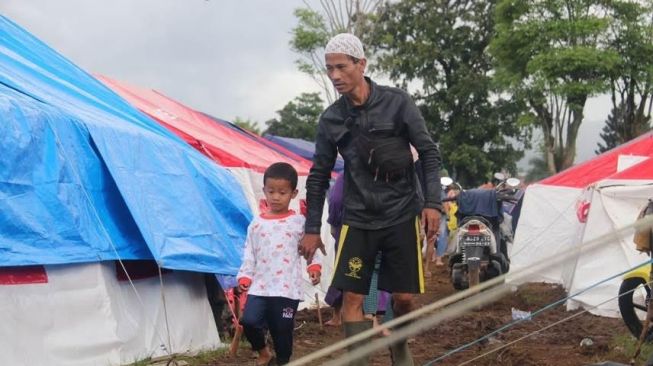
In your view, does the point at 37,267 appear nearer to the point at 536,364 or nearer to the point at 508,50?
the point at 536,364

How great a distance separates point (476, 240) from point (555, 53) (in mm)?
16067

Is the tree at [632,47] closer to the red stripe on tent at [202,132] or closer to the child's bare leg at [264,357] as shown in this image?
the red stripe on tent at [202,132]

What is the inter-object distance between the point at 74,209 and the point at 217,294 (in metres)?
1.79

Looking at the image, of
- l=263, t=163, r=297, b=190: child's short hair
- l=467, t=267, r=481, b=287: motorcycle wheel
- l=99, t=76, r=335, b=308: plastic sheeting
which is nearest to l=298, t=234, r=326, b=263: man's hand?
l=263, t=163, r=297, b=190: child's short hair

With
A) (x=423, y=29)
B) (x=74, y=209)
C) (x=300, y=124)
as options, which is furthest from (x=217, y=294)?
(x=300, y=124)

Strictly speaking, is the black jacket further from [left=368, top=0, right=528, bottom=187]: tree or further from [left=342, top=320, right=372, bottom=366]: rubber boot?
[left=368, top=0, right=528, bottom=187]: tree

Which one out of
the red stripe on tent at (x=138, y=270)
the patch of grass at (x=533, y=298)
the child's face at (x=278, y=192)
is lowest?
the patch of grass at (x=533, y=298)

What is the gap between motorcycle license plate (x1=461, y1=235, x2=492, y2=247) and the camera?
956 centimetres

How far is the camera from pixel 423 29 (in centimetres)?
3381

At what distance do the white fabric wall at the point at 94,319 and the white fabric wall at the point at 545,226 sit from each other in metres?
5.06

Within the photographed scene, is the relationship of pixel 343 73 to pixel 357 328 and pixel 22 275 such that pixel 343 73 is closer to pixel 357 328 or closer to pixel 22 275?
pixel 357 328

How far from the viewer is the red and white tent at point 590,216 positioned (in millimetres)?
7543

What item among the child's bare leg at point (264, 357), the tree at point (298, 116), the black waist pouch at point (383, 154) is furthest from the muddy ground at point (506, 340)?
the tree at point (298, 116)

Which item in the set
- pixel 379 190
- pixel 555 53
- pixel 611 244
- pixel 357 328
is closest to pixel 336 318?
pixel 611 244
